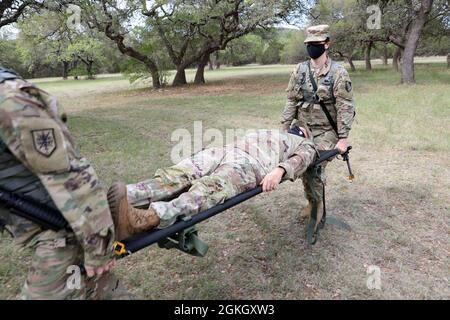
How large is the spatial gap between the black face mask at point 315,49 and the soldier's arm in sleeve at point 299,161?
0.78m

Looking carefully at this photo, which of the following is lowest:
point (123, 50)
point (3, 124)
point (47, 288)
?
point (47, 288)

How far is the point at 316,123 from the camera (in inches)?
141

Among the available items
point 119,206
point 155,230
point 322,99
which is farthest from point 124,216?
point 322,99

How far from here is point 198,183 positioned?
7.85 ft

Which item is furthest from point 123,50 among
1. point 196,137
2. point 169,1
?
point 196,137

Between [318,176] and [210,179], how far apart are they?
1.29 metres

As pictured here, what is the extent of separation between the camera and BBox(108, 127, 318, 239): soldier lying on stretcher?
6.40ft

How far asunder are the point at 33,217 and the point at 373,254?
106 inches

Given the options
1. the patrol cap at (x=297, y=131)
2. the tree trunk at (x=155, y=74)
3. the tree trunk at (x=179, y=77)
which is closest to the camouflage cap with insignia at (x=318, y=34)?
the patrol cap at (x=297, y=131)

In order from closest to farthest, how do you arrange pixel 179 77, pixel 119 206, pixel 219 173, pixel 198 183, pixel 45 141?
pixel 45 141 < pixel 119 206 < pixel 198 183 < pixel 219 173 < pixel 179 77

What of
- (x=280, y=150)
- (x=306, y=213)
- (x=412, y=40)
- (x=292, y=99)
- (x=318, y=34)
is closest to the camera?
(x=280, y=150)

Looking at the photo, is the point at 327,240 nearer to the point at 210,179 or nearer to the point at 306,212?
the point at 306,212

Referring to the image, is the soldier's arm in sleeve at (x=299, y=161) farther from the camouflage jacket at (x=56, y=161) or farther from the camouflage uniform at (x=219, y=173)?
the camouflage jacket at (x=56, y=161)
